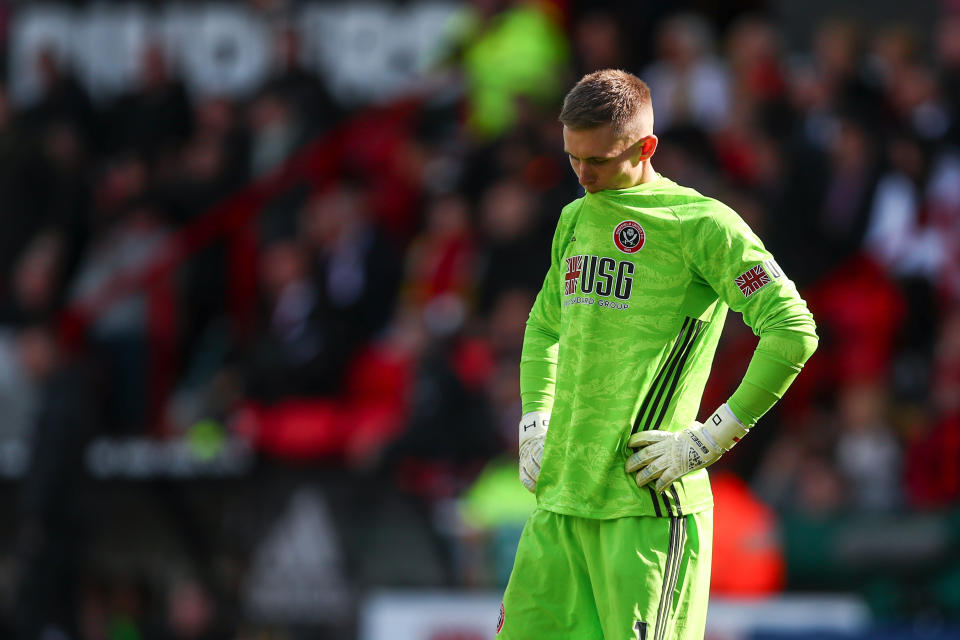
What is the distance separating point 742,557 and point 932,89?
12.0ft

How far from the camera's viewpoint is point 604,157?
12.6 feet

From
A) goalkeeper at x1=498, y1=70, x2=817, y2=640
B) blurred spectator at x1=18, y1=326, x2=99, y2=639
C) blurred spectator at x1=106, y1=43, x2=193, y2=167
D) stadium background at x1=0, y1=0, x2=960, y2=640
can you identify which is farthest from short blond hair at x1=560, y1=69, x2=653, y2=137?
blurred spectator at x1=106, y1=43, x2=193, y2=167

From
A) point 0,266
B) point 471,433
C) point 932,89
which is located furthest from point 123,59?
point 932,89

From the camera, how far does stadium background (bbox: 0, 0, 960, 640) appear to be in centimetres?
854

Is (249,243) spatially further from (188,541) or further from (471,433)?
(471,433)

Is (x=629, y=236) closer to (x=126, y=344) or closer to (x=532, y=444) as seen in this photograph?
(x=532, y=444)

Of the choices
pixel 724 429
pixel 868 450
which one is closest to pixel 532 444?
pixel 724 429

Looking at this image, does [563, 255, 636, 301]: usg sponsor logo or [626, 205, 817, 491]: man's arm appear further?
[563, 255, 636, 301]: usg sponsor logo

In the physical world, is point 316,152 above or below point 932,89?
below

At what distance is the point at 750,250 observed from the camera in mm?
3732

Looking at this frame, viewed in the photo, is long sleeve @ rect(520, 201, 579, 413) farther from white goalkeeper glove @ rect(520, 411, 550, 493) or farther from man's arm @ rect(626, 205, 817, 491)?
man's arm @ rect(626, 205, 817, 491)

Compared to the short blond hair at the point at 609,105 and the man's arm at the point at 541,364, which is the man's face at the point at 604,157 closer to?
the short blond hair at the point at 609,105

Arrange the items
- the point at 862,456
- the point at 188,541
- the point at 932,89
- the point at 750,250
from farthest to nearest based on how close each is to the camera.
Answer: the point at 188,541, the point at 932,89, the point at 862,456, the point at 750,250

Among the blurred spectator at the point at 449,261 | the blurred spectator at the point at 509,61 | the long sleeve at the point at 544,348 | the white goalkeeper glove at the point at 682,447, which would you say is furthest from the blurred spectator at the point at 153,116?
the white goalkeeper glove at the point at 682,447
